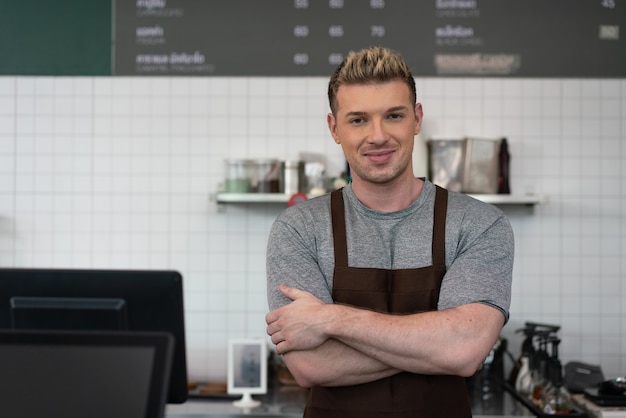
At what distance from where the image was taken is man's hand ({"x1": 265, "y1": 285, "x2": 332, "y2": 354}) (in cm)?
165

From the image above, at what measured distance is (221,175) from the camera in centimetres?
348

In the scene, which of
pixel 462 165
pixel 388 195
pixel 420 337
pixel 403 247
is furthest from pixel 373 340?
pixel 462 165

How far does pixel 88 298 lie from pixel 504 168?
2.31 meters

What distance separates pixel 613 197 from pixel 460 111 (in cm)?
82

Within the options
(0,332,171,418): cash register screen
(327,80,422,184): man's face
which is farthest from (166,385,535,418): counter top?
(0,332,171,418): cash register screen

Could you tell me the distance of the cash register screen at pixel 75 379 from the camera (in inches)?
33.4

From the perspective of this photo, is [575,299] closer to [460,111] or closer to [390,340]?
[460,111]

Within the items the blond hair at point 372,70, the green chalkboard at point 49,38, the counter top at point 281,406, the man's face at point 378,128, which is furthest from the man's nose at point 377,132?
the green chalkboard at point 49,38

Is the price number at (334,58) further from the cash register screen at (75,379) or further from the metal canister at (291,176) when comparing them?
the cash register screen at (75,379)

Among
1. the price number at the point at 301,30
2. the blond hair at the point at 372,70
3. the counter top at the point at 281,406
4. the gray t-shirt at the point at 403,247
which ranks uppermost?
the price number at the point at 301,30

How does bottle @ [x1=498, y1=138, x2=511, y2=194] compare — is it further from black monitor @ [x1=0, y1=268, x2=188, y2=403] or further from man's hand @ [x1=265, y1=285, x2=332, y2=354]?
black monitor @ [x1=0, y1=268, x2=188, y2=403]

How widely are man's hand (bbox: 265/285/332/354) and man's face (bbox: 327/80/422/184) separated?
1.05 ft

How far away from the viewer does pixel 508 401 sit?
299 cm

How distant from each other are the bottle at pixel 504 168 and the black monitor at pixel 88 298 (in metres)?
2.14
